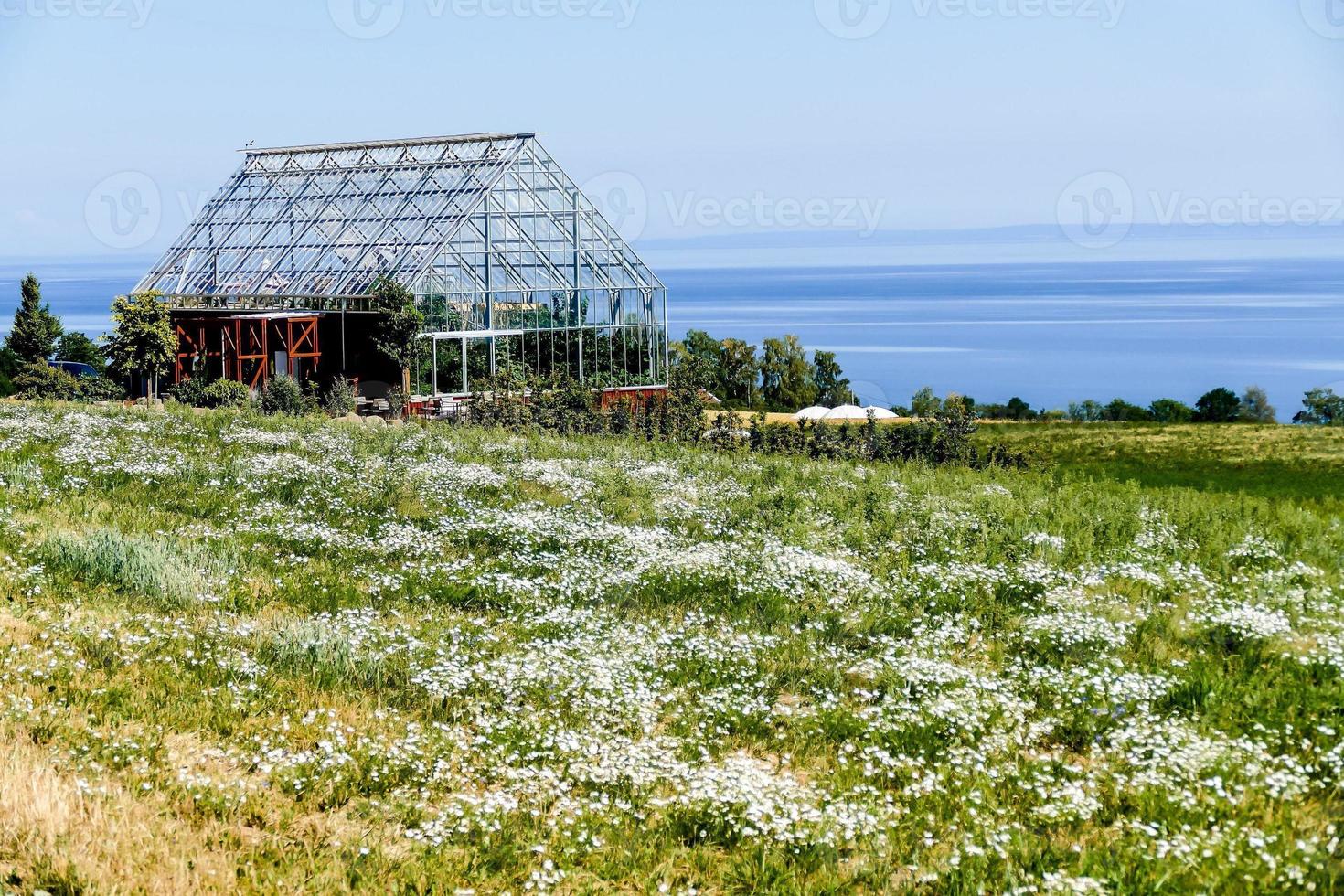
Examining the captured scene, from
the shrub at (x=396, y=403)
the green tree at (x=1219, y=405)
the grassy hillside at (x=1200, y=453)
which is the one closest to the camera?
the grassy hillside at (x=1200, y=453)

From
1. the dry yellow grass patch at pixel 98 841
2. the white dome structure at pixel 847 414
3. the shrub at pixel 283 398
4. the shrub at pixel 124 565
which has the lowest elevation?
the dry yellow grass patch at pixel 98 841

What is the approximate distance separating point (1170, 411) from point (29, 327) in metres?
56.4

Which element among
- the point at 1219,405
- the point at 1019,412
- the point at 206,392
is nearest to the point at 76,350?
the point at 206,392

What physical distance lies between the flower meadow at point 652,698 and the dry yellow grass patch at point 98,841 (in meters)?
0.02

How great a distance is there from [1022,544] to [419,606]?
7468mm

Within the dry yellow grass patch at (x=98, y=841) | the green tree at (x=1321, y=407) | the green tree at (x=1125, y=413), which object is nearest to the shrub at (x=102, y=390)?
the dry yellow grass patch at (x=98, y=841)

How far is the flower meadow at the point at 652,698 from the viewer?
6754 millimetres

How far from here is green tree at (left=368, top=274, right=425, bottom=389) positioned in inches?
1570

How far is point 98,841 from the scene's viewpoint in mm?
6305

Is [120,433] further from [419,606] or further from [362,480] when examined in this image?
[419,606]

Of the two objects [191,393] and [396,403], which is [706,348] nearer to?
[396,403]

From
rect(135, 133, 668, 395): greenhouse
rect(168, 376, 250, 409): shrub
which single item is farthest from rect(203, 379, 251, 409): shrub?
rect(135, 133, 668, 395): greenhouse

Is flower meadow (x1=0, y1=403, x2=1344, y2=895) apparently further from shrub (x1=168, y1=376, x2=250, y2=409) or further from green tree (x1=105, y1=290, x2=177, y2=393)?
green tree (x1=105, y1=290, x2=177, y2=393)

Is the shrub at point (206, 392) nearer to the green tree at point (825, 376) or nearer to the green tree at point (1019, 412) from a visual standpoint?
the green tree at point (825, 376)
